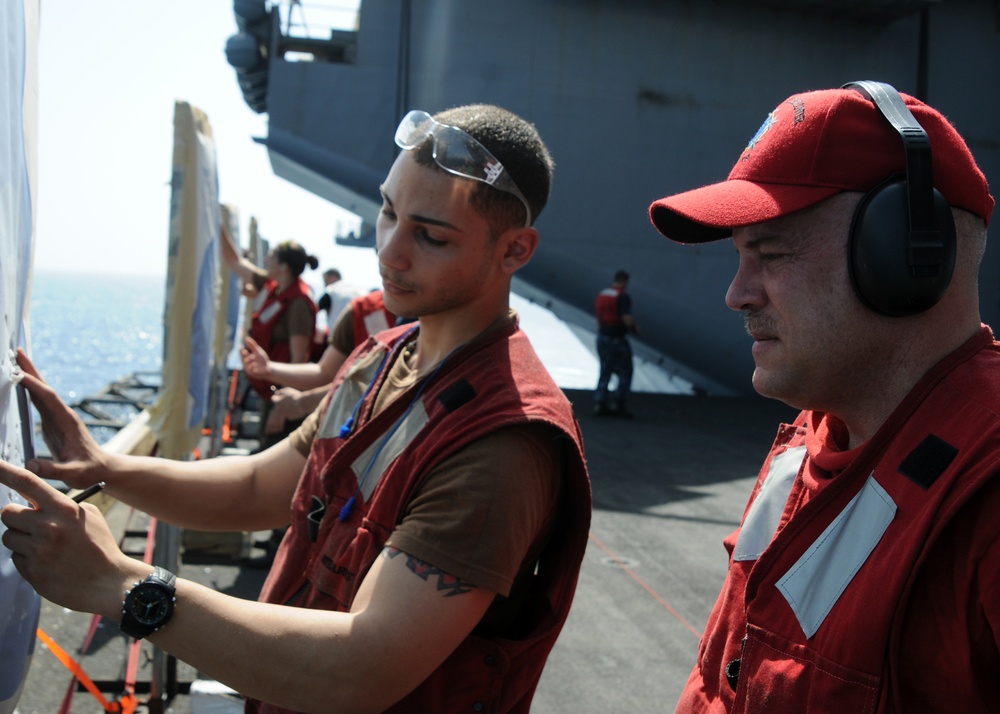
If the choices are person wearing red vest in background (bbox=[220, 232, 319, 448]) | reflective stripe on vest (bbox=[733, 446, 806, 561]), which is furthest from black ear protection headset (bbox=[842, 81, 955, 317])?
person wearing red vest in background (bbox=[220, 232, 319, 448])

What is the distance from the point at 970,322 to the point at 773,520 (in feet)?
1.41

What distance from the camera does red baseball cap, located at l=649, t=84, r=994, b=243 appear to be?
1.29 m

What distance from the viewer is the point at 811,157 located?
129 centimetres

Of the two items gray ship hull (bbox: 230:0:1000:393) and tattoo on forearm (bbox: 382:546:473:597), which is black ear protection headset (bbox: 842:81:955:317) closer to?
tattoo on forearm (bbox: 382:546:473:597)

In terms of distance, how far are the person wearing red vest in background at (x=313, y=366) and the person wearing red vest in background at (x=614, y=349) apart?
784 centimetres

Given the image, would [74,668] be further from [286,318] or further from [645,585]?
[286,318]

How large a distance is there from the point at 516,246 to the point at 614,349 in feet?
35.5

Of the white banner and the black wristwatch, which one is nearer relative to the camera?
the black wristwatch

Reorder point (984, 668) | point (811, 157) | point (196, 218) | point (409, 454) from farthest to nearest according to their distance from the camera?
point (196, 218), point (409, 454), point (811, 157), point (984, 668)

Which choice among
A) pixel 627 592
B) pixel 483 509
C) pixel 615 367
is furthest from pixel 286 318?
pixel 615 367

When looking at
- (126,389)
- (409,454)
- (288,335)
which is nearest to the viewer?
(409,454)

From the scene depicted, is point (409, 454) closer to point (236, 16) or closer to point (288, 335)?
point (288, 335)

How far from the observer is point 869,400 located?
4.34ft

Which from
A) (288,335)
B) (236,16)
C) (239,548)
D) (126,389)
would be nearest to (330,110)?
(236,16)
